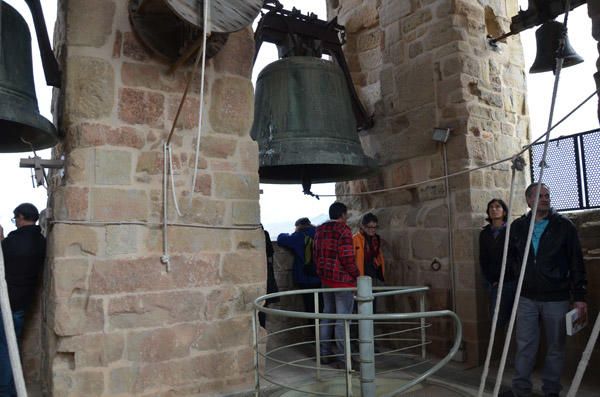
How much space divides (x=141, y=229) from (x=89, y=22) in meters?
1.20

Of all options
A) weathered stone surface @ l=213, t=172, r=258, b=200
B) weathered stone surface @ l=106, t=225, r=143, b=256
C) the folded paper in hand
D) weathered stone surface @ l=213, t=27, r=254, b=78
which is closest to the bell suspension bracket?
weathered stone surface @ l=213, t=27, r=254, b=78

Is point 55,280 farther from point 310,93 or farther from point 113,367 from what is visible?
point 310,93

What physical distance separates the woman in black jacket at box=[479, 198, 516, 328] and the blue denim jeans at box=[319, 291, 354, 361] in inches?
41.8

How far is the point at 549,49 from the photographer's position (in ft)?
11.8

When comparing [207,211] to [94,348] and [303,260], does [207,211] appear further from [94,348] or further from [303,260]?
[303,260]

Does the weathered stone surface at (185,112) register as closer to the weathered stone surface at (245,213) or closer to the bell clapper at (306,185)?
the weathered stone surface at (245,213)

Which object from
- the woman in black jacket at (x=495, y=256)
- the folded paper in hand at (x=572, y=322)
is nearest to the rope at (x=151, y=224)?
the woman in black jacket at (x=495, y=256)

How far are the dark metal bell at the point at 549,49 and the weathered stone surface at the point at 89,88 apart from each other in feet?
9.77

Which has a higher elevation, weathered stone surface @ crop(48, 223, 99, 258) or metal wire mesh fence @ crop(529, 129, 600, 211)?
metal wire mesh fence @ crop(529, 129, 600, 211)

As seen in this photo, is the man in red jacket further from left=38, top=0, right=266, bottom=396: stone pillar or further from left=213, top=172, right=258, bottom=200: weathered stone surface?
left=213, top=172, right=258, bottom=200: weathered stone surface

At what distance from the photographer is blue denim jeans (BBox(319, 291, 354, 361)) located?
388cm

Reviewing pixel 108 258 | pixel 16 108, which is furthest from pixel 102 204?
pixel 16 108

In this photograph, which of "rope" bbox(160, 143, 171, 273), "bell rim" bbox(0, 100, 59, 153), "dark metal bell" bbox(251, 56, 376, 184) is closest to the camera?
"bell rim" bbox(0, 100, 59, 153)

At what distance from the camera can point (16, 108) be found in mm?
2406
